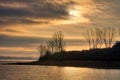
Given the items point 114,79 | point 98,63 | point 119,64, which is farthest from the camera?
point 98,63

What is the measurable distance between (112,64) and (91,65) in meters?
16.3

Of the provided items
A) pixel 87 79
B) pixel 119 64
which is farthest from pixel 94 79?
pixel 119 64

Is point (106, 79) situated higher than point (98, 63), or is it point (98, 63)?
point (106, 79)

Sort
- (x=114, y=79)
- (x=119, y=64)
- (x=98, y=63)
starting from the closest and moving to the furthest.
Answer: (x=114, y=79) < (x=119, y=64) < (x=98, y=63)

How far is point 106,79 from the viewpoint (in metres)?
95.0

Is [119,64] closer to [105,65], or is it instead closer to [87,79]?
[105,65]

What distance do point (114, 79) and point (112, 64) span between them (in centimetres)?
9262

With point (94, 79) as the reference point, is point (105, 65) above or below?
below

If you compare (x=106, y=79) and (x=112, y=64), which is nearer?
(x=106, y=79)

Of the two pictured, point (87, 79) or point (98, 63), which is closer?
point (87, 79)

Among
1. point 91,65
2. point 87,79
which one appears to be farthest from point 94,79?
point 91,65

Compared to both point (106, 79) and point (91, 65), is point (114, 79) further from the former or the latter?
point (91, 65)

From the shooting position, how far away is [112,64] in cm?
18562

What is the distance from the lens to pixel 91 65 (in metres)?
199
